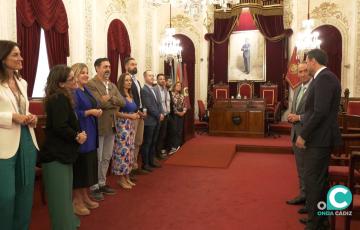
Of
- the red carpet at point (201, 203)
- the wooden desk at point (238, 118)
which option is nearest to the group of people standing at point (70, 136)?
the red carpet at point (201, 203)

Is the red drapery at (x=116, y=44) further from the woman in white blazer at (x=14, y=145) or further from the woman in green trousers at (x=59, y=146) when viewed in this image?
the woman in white blazer at (x=14, y=145)

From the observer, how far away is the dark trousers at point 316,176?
9.03 feet

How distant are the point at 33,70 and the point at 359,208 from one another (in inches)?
198

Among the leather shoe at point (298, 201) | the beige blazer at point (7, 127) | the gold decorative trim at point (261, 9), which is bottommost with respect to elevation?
the leather shoe at point (298, 201)

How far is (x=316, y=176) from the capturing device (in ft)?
9.08

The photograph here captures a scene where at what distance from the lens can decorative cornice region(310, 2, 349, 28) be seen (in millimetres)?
9250

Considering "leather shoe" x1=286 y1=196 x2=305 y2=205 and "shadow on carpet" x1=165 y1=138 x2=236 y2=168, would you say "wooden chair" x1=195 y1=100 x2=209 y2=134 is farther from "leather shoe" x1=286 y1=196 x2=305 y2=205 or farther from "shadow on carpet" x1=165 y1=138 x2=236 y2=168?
"leather shoe" x1=286 y1=196 x2=305 y2=205

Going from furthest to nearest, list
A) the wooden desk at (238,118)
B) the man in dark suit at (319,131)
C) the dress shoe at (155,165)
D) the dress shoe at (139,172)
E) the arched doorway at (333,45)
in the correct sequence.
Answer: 1. the arched doorway at (333,45)
2. the wooden desk at (238,118)
3. the dress shoe at (155,165)
4. the dress shoe at (139,172)
5. the man in dark suit at (319,131)

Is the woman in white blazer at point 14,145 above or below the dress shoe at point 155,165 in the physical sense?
above

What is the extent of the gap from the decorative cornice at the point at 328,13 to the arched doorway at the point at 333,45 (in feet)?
0.86

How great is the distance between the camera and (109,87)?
3.89 metres

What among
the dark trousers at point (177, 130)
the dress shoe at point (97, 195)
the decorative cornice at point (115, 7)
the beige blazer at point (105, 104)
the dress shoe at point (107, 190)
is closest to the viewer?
the beige blazer at point (105, 104)

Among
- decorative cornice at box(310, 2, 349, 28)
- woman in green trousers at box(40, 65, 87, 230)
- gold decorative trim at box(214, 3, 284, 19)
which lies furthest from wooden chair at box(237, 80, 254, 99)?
woman in green trousers at box(40, 65, 87, 230)

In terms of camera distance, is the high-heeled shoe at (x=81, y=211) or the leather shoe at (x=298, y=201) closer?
the high-heeled shoe at (x=81, y=211)
